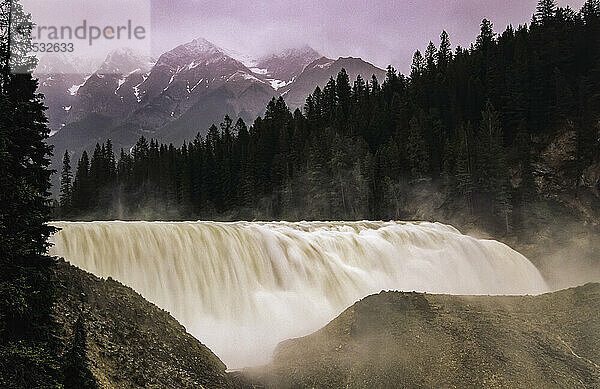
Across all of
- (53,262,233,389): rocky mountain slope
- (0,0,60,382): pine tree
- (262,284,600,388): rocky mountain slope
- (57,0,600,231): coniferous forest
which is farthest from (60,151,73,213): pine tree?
(262,284,600,388): rocky mountain slope

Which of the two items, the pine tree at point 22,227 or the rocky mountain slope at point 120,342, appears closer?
the pine tree at point 22,227

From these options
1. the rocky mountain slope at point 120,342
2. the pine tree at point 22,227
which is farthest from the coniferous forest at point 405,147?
the pine tree at point 22,227

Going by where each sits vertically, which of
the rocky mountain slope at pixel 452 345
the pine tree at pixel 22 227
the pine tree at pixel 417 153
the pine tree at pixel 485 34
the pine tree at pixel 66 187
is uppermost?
the pine tree at pixel 485 34

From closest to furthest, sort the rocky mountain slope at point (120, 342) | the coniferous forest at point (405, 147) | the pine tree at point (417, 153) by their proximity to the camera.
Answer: the rocky mountain slope at point (120, 342), the coniferous forest at point (405, 147), the pine tree at point (417, 153)

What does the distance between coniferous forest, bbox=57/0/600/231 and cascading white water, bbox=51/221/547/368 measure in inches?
1059

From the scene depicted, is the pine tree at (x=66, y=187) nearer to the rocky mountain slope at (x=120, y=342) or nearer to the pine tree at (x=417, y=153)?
the pine tree at (x=417, y=153)

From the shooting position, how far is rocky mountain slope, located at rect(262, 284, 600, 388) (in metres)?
8.40

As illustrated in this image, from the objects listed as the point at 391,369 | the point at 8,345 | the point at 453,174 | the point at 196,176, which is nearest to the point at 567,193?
the point at 453,174

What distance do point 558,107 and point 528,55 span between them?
41.1 ft

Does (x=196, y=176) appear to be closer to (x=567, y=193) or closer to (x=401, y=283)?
(x=567, y=193)

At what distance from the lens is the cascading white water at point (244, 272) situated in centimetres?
1570

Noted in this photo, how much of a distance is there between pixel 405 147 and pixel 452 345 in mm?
53494

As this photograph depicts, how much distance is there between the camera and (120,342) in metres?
8.15

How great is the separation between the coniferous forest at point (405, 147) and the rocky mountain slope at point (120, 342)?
138ft
